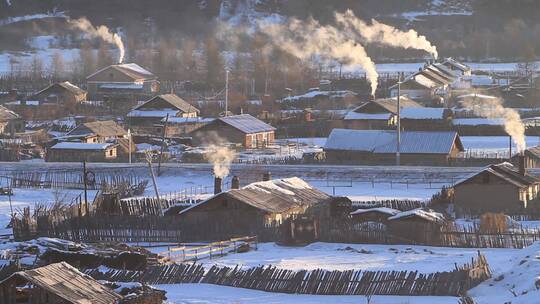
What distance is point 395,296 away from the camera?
21328 millimetres

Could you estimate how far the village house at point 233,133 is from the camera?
5044 centimetres

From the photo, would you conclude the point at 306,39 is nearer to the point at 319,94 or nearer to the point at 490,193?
the point at 319,94

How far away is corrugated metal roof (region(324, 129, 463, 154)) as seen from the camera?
143 ft

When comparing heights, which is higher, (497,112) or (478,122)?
(497,112)

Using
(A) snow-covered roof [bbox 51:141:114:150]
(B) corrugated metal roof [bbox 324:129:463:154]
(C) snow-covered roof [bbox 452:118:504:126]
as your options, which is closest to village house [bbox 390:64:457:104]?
(C) snow-covered roof [bbox 452:118:504:126]

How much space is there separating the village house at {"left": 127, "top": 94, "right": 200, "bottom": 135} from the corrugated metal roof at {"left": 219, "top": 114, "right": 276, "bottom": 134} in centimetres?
598

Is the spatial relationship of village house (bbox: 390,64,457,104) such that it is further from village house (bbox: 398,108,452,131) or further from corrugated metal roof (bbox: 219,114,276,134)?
corrugated metal roof (bbox: 219,114,276,134)

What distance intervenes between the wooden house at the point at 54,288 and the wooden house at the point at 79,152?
2659 centimetres

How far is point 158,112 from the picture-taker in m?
58.9

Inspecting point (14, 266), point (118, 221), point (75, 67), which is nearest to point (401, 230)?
point (118, 221)

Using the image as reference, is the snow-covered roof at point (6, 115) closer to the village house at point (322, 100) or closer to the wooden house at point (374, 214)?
the village house at point (322, 100)

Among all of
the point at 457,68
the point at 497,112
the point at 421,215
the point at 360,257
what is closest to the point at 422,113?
the point at 497,112

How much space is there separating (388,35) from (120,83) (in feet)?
55.4

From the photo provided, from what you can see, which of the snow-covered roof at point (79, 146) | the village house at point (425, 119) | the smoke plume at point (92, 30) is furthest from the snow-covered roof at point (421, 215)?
the smoke plume at point (92, 30)
